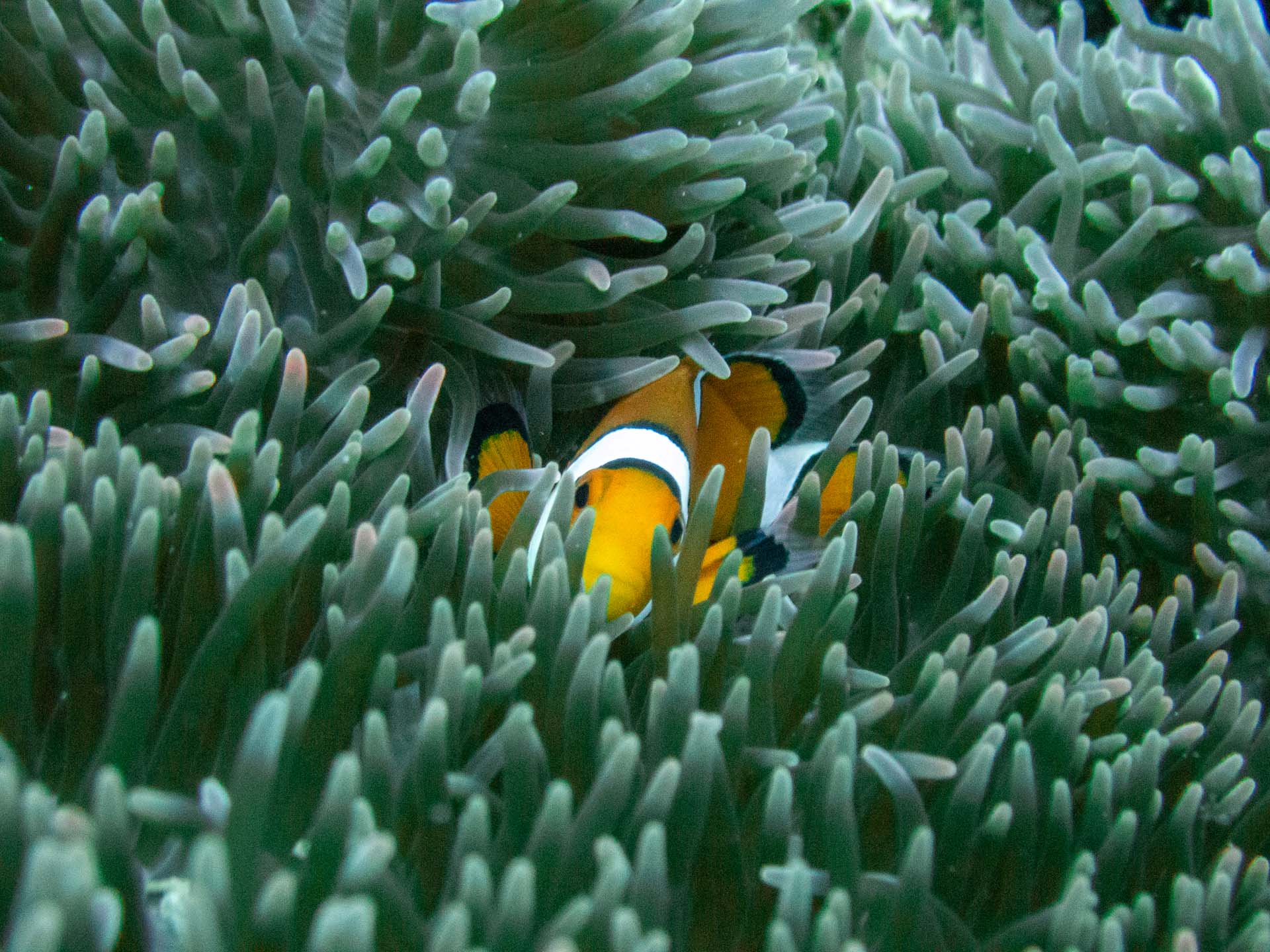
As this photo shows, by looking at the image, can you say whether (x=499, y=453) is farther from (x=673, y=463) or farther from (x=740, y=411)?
(x=740, y=411)

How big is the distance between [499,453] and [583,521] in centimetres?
24

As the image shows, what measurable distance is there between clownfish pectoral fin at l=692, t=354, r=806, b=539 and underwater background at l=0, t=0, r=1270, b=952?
6 cm

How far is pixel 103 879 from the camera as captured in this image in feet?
1.86

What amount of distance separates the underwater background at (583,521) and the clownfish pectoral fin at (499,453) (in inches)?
1.5

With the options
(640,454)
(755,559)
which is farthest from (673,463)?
(755,559)

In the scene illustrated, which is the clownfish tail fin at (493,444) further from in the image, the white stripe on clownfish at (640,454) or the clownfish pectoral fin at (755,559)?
the clownfish pectoral fin at (755,559)

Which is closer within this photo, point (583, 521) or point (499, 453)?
point (583, 521)

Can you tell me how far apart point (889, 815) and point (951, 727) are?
0.09m

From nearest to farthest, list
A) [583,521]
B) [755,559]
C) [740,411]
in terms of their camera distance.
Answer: [583,521], [755,559], [740,411]

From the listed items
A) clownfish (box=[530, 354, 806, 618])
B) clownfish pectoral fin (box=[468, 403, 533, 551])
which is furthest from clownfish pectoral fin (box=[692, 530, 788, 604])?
clownfish pectoral fin (box=[468, 403, 533, 551])

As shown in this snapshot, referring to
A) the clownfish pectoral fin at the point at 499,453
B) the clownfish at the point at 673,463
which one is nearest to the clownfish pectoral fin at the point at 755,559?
the clownfish at the point at 673,463

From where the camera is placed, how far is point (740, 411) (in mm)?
1303

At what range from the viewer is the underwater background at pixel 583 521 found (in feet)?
2.19

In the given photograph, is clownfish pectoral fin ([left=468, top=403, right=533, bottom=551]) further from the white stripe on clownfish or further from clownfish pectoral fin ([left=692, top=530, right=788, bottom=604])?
clownfish pectoral fin ([left=692, top=530, right=788, bottom=604])
